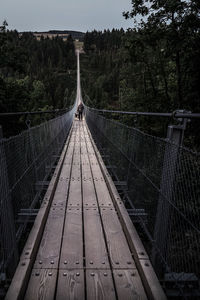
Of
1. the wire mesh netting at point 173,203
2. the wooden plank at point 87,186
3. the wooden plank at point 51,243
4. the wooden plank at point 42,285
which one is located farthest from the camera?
the wooden plank at point 87,186

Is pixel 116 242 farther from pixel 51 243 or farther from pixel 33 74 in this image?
pixel 33 74

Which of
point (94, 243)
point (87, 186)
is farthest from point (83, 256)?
point (87, 186)

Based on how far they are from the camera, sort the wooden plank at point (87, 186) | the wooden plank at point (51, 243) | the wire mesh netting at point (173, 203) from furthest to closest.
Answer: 1. the wooden plank at point (87, 186)
2. the wooden plank at point (51, 243)
3. the wire mesh netting at point (173, 203)

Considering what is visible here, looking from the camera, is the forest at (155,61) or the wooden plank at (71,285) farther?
the forest at (155,61)

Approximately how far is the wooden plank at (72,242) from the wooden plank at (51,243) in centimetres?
5

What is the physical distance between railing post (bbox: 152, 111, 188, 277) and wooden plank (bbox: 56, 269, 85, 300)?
1.95ft

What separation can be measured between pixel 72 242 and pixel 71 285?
1.84ft

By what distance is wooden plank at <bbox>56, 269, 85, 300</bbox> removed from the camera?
5.98ft

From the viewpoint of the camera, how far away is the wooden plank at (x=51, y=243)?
7.08 feet

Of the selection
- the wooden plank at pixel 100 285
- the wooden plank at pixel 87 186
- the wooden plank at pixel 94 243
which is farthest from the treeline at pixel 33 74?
the wooden plank at pixel 100 285

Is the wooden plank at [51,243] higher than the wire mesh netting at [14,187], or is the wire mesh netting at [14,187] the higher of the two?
the wire mesh netting at [14,187]

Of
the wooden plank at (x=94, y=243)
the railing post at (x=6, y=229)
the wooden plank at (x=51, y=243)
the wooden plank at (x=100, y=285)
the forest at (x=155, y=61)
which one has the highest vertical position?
the forest at (x=155, y=61)

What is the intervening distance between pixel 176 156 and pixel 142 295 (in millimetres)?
949

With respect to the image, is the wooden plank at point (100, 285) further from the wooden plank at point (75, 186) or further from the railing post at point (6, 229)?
the wooden plank at point (75, 186)
